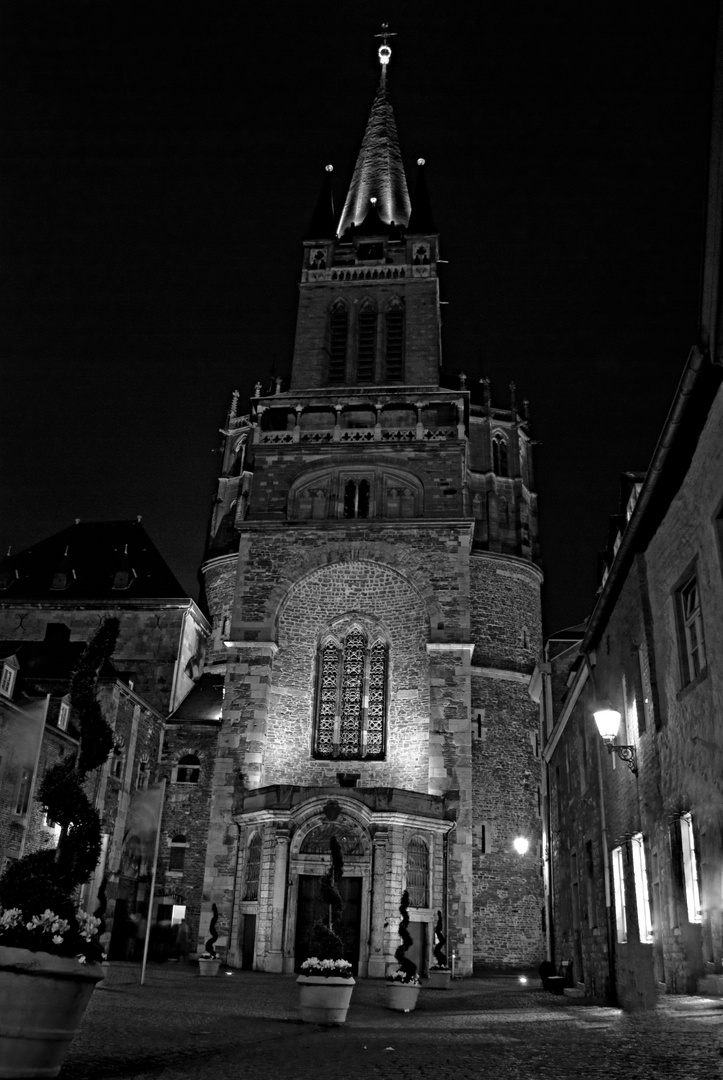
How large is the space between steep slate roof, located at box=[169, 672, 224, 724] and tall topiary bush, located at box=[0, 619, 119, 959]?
2823 centimetres

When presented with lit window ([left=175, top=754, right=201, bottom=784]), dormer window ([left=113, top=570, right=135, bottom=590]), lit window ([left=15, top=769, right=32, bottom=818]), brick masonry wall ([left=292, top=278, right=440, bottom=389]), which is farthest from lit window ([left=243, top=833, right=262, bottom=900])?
brick masonry wall ([left=292, top=278, right=440, bottom=389])

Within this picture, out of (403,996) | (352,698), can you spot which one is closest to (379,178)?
(352,698)

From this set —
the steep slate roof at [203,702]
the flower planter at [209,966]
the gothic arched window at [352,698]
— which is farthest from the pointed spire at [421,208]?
the flower planter at [209,966]

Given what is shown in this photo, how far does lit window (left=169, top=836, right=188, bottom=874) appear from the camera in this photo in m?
33.7

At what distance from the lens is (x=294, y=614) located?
31.7 metres

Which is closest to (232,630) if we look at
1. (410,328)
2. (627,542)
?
(410,328)

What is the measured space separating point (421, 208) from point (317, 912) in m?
33.6

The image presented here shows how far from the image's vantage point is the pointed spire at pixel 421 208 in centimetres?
4312

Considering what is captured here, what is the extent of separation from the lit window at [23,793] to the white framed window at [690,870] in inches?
897

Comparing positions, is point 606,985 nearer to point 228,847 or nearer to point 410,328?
point 228,847

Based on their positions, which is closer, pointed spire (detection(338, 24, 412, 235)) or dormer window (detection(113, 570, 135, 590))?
dormer window (detection(113, 570, 135, 590))

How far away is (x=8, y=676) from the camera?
2858cm

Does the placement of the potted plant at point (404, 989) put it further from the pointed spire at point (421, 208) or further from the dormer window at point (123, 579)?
the pointed spire at point (421, 208)

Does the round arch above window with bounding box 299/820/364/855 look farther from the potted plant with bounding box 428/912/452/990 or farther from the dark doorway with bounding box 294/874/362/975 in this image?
the potted plant with bounding box 428/912/452/990
